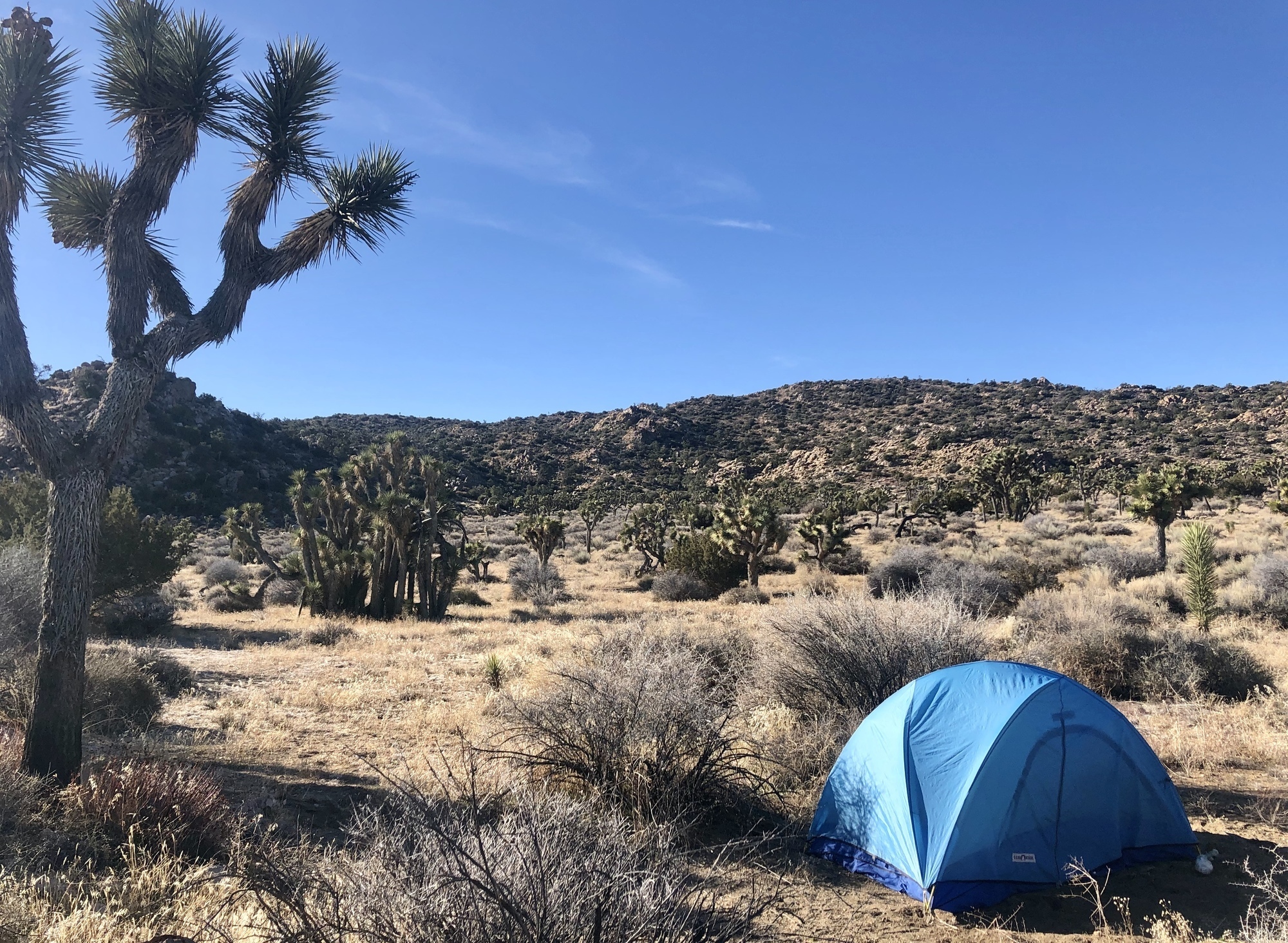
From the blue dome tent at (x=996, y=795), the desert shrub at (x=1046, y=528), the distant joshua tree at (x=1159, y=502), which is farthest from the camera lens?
the desert shrub at (x=1046, y=528)

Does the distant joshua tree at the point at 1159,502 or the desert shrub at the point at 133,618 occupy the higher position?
the distant joshua tree at the point at 1159,502

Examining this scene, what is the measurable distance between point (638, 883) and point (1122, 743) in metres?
4.62

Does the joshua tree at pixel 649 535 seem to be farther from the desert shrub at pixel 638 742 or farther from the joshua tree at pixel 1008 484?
the desert shrub at pixel 638 742

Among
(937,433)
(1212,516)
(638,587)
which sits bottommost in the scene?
(638,587)

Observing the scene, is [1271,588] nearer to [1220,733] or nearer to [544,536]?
[1220,733]

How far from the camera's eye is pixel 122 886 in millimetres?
4363

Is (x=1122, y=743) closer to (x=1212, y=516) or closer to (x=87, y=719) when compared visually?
(x=87, y=719)

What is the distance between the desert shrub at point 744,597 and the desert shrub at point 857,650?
42.5 feet

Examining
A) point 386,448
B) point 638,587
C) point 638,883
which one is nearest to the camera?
point 638,883

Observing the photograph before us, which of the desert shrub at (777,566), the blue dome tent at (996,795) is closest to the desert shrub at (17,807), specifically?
the blue dome tent at (996,795)

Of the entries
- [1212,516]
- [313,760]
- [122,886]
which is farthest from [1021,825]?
[1212,516]

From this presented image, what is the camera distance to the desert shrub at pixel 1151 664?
10508mm

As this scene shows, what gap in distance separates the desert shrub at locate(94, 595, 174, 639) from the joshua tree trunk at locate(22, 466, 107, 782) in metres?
12.6

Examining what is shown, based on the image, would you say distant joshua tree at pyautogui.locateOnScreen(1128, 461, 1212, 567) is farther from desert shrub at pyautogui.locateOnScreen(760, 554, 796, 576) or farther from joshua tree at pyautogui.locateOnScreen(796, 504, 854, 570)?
desert shrub at pyautogui.locateOnScreen(760, 554, 796, 576)
